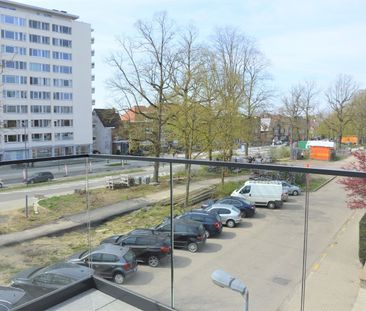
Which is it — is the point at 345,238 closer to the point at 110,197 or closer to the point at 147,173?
the point at 147,173

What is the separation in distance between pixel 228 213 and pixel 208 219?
17cm

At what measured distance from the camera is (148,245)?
3062mm

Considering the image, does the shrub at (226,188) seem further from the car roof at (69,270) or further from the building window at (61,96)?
the building window at (61,96)

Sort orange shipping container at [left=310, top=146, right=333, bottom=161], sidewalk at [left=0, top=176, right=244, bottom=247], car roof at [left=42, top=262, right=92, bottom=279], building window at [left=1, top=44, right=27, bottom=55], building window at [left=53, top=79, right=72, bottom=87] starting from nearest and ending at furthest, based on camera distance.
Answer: sidewalk at [left=0, top=176, right=244, bottom=247]
car roof at [left=42, top=262, right=92, bottom=279]
orange shipping container at [left=310, top=146, right=333, bottom=161]
building window at [left=1, top=44, right=27, bottom=55]
building window at [left=53, top=79, right=72, bottom=87]

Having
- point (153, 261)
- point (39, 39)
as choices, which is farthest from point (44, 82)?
point (153, 261)

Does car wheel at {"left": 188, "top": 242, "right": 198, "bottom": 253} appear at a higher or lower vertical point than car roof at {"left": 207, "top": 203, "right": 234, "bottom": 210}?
lower

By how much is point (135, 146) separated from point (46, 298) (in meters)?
20.5

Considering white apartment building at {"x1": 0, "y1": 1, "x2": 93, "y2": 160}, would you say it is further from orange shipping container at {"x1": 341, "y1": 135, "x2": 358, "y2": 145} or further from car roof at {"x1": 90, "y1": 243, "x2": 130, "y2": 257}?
car roof at {"x1": 90, "y1": 243, "x2": 130, "y2": 257}

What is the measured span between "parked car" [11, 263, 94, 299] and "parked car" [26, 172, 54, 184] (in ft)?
2.46

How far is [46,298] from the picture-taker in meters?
3.10

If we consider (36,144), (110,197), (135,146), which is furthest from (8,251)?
(36,144)

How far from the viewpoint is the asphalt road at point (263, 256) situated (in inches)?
85.4

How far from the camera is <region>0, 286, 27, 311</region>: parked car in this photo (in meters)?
3.05

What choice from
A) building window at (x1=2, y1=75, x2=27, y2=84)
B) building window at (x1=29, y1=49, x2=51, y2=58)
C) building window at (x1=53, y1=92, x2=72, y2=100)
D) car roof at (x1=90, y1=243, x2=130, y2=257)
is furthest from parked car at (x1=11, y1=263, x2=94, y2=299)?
building window at (x1=53, y1=92, x2=72, y2=100)
